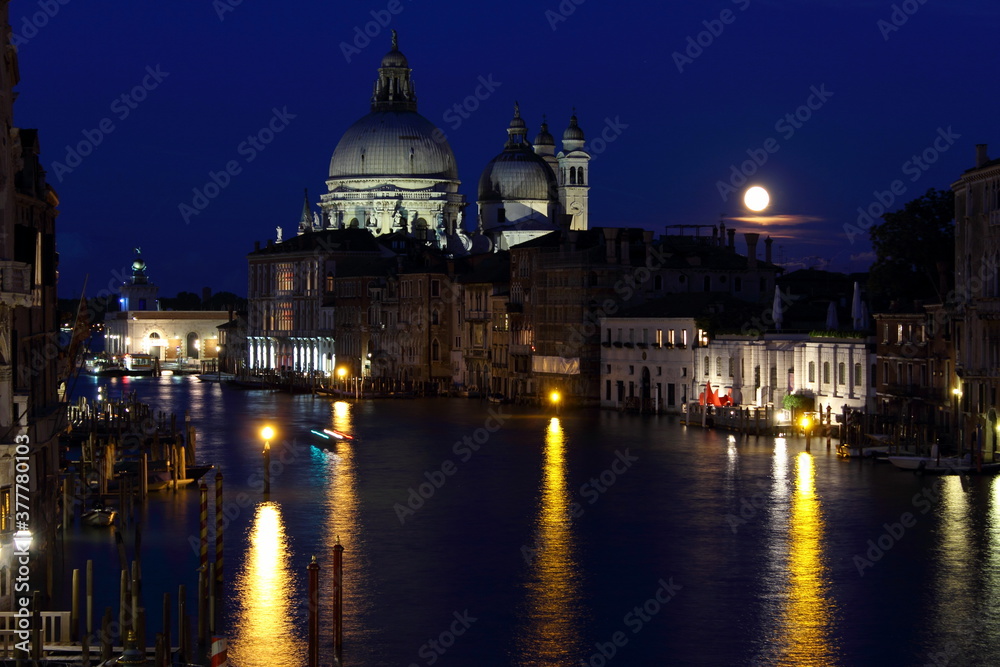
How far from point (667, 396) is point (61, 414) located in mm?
36159

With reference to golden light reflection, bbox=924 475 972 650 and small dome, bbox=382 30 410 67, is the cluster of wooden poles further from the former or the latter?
small dome, bbox=382 30 410 67

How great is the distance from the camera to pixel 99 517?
2923 centimetres

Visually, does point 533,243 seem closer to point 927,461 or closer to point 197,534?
point 927,461

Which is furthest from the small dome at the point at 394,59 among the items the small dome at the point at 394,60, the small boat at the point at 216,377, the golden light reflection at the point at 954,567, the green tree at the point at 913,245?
the golden light reflection at the point at 954,567

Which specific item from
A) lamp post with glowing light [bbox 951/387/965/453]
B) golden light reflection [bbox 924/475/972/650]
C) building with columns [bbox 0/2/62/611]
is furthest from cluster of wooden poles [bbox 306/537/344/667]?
lamp post with glowing light [bbox 951/387/965/453]

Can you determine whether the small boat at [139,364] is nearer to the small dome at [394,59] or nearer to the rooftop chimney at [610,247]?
the small dome at [394,59]

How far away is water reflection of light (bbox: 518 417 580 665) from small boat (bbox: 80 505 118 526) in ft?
23.6

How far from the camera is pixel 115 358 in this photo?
119250 mm

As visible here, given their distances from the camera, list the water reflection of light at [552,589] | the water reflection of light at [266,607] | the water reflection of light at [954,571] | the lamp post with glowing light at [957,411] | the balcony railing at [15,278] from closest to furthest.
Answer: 1. the balcony railing at [15,278]
2. the water reflection of light at [266,607]
3. the water reflection of light at [552,589]
4. the water reflection of light at [954,571]
5. the lamp post with glowing light at [957,411]

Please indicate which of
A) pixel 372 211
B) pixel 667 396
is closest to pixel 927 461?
→ pixel 667 396

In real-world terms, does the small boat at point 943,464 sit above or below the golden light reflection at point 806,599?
above

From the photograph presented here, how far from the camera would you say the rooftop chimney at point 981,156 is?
3888 cm

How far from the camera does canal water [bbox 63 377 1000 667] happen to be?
21156 millimetres

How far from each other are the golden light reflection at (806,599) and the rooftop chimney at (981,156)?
33.7 ft
